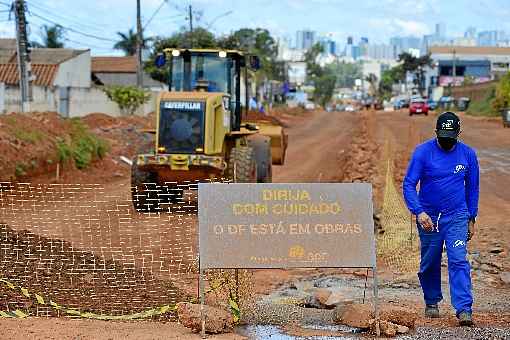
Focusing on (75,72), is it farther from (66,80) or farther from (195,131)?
(195,131)

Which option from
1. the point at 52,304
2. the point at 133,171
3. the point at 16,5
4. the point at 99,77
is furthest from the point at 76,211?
the point at 99,77

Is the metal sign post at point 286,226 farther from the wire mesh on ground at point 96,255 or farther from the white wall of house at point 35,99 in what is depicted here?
the white wall of house at point 35,99

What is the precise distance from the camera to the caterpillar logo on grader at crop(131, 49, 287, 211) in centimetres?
1755

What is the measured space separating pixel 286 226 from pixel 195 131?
1010cm

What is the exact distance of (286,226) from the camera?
7.78 meters

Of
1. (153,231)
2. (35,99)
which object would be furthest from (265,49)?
(153,231)

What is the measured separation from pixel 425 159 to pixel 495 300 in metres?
2.12

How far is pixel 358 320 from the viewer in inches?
313

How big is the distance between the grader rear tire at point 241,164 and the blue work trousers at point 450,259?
9.08 m

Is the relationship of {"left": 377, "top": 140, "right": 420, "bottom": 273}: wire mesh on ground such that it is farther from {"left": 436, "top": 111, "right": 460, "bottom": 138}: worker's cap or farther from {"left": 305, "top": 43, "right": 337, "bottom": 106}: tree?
{"left": 305, "top": 43, "right": 337, "bottom": 106}: tree

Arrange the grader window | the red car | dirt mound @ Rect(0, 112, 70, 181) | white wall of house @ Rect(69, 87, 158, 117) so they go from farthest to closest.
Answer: the red car < white wall of house @ Rect(69, 87, 158, 117) < dirt mound @ Rect(0, 112, 70, 181) < the grader window

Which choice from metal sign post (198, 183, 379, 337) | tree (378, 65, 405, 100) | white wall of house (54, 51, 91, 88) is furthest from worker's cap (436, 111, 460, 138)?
tree (378, 65, 405, 100)

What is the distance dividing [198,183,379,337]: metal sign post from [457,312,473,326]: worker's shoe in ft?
2.71

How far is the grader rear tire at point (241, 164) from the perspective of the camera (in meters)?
17.7
